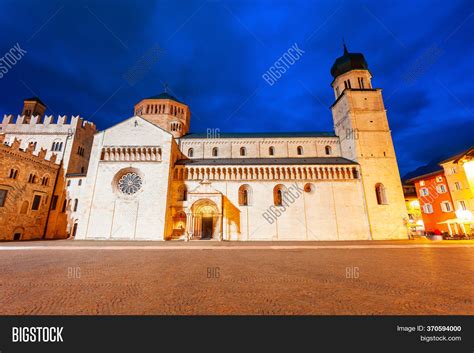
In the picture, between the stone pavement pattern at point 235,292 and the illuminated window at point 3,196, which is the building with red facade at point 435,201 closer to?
the stone pavement pattern at point 235,292

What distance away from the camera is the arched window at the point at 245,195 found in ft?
77.7

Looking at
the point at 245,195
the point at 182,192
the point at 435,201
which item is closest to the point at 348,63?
the point at 435,201

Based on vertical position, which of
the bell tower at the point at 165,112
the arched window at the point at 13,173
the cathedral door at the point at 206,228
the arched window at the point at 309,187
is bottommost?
the cathedral door at the point at 206,228

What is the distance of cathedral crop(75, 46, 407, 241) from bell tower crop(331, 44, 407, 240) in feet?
0.42

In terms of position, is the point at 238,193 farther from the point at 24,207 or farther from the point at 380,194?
the point at 24,207

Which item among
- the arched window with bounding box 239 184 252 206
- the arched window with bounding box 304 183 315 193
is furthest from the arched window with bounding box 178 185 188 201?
the arched window with bounding box 304 183 315 193

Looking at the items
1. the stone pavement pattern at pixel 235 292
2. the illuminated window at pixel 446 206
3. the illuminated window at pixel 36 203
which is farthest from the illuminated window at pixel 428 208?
the illuminated window at pixel 36 203

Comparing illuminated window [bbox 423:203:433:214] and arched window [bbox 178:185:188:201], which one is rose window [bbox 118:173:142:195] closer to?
arched window [bbox 178:185:188:201]

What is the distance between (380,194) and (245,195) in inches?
670

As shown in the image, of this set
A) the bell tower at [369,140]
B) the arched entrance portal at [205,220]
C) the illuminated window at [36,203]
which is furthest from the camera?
the illuminated window at [36,203]

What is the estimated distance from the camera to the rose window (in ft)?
74.5

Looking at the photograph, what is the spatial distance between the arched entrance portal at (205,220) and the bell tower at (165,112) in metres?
13.6
